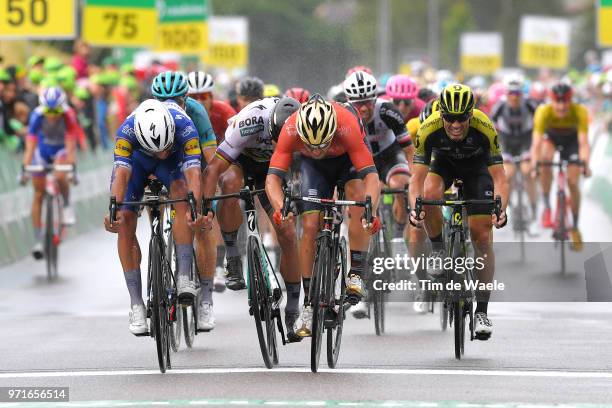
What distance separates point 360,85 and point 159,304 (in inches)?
137

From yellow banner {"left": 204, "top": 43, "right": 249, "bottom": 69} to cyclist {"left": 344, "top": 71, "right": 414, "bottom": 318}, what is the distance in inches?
1112

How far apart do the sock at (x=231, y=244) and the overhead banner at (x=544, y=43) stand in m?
33.1

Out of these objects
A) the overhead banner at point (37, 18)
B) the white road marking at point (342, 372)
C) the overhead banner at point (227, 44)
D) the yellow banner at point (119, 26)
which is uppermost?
the overhead banner at point (227, 44)

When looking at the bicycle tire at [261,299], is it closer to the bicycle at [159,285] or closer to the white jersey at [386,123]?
the bicycle at [159,285]

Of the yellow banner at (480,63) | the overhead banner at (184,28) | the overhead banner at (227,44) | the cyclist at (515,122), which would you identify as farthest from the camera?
the yellow banner at (480,63)

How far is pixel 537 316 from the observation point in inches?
608

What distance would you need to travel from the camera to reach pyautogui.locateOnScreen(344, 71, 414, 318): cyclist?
14.2 m

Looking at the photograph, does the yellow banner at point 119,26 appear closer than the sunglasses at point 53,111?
No

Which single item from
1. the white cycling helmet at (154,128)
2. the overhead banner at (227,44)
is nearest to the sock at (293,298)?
the white cycling helmet at (154,128)

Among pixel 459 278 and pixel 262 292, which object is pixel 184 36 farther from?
pixel 262 292

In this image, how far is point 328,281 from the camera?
37.4ft

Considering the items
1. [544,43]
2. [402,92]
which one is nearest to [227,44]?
[544,43]

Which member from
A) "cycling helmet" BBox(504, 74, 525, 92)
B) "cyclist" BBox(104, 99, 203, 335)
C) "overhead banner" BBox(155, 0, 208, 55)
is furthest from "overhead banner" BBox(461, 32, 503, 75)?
"cyclist" BBox(104, 99, 203, 335)

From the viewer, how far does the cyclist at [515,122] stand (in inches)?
912
